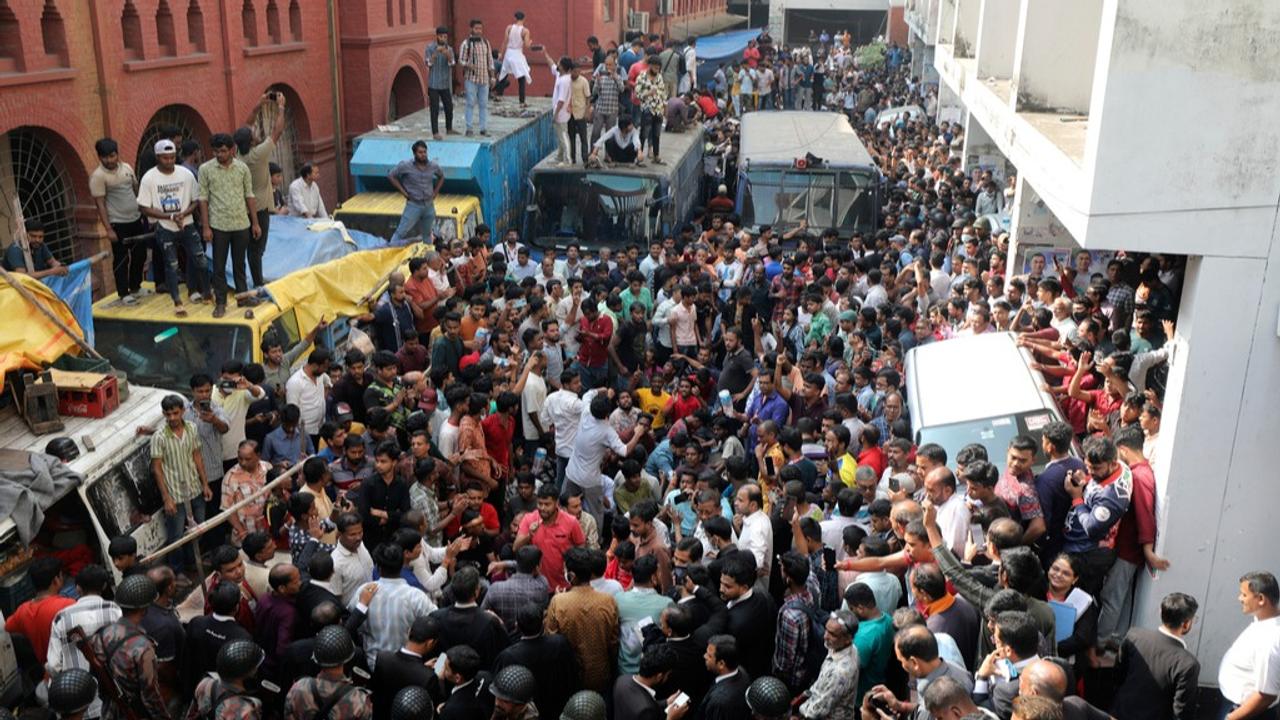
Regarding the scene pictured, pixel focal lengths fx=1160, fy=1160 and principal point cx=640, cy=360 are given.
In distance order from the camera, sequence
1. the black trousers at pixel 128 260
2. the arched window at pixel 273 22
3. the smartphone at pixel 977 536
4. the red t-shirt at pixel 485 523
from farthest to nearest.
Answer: the arched window at pixel 273 22
the black trousers at pixel 128 260
the red t-shirt at pixel 485 523
the smartphone at pixel 977 536

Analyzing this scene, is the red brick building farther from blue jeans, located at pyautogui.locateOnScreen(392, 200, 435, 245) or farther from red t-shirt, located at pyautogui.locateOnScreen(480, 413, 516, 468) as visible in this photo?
red t-shirt, located at pyautogui.locateOnScreen(480, 413, 516, 468)

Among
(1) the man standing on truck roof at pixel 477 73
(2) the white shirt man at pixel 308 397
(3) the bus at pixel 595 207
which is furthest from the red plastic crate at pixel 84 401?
(1) the man standing on truck roof at pixel 477 73

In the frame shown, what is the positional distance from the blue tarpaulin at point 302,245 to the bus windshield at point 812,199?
5414mm

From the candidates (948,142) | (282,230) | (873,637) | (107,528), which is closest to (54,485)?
(107,528)

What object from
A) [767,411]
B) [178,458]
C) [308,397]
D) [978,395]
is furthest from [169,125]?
[978,395]

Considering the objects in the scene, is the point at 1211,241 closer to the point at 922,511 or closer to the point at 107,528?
the point at 922,511

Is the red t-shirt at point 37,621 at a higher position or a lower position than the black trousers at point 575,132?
lower

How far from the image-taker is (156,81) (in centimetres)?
1312

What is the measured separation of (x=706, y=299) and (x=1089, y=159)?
186 inches

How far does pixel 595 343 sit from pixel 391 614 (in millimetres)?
4960

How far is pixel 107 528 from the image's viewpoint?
6.68 meters

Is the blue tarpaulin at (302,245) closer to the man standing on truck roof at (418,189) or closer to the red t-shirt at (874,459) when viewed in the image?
the man standing on truck roof at (418,189)

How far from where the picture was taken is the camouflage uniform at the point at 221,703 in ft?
16.3

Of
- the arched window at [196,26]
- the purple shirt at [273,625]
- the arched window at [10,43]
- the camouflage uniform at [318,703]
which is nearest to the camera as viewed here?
the camouflage uniform at [318,703]
